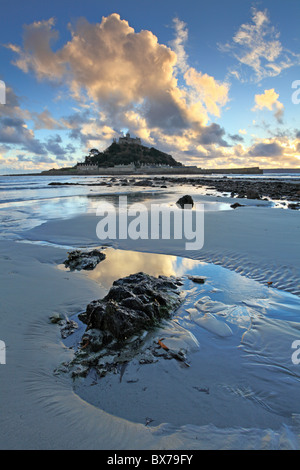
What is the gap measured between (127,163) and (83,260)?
548 ft

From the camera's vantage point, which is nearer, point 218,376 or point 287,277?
point 218,376

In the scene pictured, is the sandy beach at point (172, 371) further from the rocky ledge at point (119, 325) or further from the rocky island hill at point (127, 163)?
the rocky island hill at point (127, 163)

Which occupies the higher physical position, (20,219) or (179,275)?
(20,219)

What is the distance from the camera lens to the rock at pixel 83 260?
591 centimetres

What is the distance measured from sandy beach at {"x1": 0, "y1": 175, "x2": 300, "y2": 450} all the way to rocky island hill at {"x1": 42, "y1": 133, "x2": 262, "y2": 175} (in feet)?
472

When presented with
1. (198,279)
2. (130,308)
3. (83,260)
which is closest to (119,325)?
(130,308)

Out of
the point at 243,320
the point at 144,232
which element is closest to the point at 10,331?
the point at 243,320

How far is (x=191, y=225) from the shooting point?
9.66m

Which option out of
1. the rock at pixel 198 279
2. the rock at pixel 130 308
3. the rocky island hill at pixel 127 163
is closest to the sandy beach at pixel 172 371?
the rock at pixel 198 279

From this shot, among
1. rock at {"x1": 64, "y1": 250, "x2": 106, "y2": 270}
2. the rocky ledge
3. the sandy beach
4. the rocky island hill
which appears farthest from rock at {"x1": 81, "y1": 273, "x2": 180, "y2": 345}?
the rocky island hill
